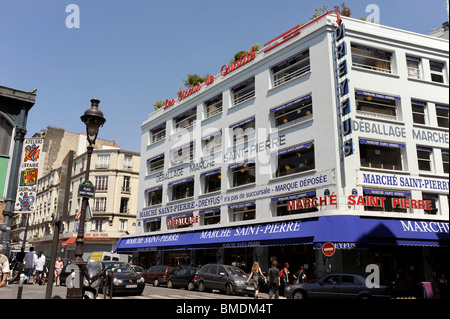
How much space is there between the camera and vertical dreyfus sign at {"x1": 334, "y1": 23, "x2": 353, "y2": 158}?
69.6 ft

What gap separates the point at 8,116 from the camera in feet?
67.1

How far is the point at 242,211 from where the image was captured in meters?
27.6

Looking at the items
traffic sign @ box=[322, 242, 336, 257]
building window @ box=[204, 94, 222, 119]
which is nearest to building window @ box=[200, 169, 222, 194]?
building window @ box=[204, 94, 222, 119]

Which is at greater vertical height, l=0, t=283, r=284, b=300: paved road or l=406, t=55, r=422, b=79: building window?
l=406, t=55, r=422, b=79: building window

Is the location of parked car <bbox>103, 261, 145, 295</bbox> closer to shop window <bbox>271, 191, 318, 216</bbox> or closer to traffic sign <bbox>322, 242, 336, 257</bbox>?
traffic sign <bbox>322, 242, 336, 257</bbox>

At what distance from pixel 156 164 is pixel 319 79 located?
20185mm

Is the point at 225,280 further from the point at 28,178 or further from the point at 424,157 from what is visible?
the point at 424,157

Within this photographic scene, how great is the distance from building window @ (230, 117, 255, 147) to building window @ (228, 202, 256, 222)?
4196 mm

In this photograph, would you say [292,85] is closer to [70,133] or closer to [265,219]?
[265,219]

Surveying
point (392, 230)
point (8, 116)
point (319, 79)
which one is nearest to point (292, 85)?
point (319, 79)

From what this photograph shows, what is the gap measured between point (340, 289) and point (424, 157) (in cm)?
1206

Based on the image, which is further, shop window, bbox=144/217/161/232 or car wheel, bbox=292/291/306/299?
shop window, bbox=144/217/161/232

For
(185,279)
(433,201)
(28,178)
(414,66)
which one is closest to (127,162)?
(185,279)

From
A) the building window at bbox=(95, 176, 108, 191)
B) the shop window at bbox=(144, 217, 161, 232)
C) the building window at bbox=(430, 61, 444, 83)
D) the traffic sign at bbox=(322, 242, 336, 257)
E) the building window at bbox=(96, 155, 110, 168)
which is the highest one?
the building window at bbox=(96, 155, 110, 168)
